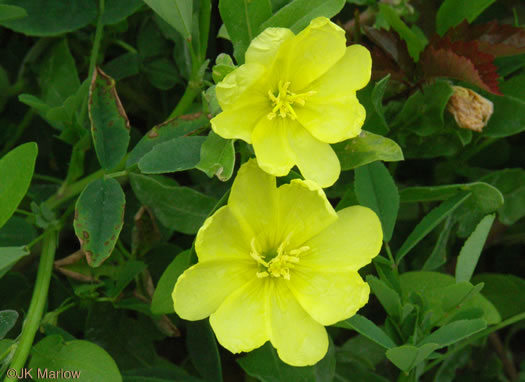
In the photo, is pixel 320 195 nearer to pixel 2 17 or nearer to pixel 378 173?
pixel 378 173

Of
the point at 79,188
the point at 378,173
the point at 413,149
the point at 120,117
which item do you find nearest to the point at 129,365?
the point at 79,188

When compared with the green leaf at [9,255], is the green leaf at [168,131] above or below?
above

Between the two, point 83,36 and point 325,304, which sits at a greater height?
point 83,36

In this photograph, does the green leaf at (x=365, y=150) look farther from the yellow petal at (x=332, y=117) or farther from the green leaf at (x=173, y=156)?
the green leaf at (x=173, y=156)

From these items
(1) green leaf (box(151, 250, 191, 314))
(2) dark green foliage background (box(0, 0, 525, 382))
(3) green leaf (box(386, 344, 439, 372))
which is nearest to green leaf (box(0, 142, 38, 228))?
(2) dark green foliage background (box(0, 0, 525, 382))

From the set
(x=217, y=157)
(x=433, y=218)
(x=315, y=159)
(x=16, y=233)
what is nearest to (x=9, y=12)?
(x=16, y=233)

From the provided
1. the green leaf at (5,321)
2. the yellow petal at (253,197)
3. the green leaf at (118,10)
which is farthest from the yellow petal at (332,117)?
the green leaf at (5,321)

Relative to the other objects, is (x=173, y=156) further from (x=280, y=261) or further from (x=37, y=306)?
(x=37, y=306)

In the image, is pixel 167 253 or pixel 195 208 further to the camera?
pixel 167 253
